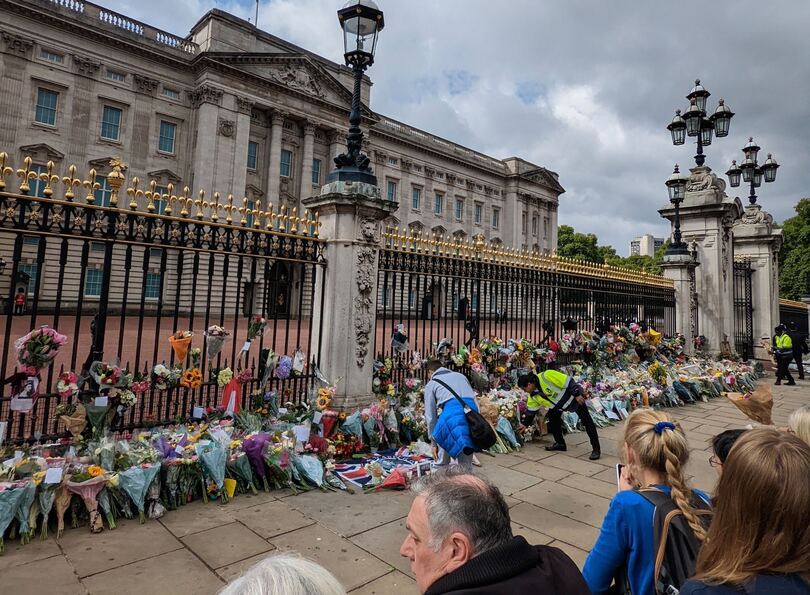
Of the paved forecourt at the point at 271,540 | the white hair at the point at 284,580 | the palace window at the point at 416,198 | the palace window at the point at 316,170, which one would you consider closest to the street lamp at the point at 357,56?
the paved forecourt at the point at 271,540

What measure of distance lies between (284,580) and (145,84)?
34695 millimetres

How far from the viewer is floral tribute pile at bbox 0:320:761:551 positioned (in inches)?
155

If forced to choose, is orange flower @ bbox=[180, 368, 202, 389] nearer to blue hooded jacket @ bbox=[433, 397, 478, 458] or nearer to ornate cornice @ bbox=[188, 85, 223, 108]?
blue hooded jacket @ bbox=[433, 397, 478, 458]

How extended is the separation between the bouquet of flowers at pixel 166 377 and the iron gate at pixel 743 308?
58.8ft

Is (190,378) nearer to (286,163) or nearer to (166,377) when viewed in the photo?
(166,377)

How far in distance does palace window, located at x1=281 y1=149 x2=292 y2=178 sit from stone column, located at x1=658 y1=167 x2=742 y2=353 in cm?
2792

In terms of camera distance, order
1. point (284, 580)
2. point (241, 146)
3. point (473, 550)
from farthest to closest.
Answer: point (241, 146), point (473, 550), point (284, 580)

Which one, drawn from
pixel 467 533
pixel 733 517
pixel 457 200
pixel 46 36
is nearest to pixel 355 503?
pixel 467 533

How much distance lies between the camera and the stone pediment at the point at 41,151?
24781 millimetres

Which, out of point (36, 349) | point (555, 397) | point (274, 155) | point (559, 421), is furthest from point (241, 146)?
point (559, 421)

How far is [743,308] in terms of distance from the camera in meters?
17.4

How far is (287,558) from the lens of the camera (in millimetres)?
1222

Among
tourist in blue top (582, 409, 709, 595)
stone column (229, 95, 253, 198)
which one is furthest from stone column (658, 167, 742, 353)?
stone column (229, 95, 253, 198)

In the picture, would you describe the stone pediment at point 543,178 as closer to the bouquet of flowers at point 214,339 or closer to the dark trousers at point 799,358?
the dark trousers at point 799,358
